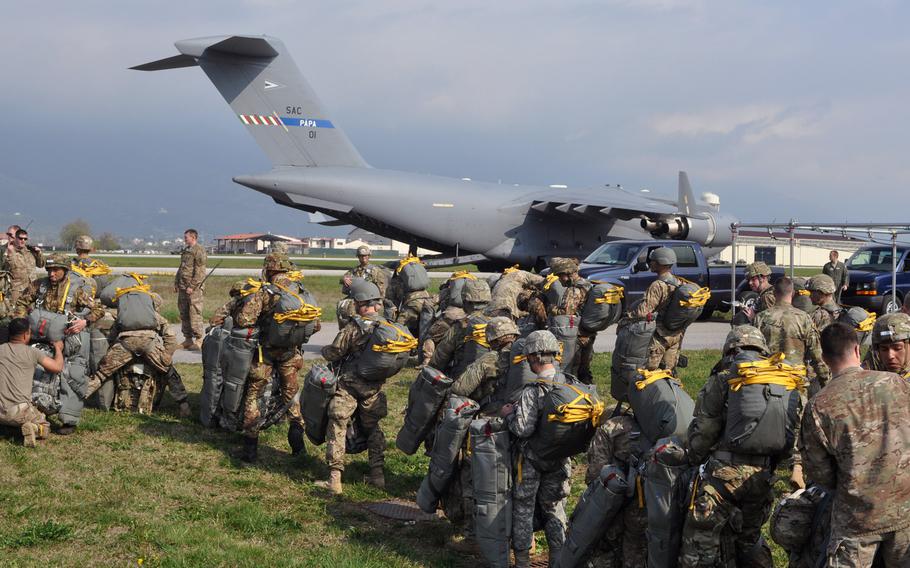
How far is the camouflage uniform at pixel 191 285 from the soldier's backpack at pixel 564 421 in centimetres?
1009

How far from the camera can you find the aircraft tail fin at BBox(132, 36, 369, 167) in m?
22.6

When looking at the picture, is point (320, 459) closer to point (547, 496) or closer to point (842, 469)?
point (547, 496)

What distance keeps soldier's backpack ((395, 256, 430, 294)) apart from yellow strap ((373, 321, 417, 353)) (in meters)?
5.36

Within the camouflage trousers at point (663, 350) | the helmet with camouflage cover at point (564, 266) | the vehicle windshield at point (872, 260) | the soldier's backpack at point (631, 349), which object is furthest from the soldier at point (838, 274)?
the soldier's backpack at point (631, 349)

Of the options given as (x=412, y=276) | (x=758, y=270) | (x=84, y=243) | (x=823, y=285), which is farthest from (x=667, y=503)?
(x=84, y=243)

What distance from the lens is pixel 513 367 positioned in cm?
641

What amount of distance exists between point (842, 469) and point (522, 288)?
7692 millimetres

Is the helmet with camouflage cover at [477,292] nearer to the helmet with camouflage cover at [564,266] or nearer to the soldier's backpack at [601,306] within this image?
the soldier's backpack at [601,306]

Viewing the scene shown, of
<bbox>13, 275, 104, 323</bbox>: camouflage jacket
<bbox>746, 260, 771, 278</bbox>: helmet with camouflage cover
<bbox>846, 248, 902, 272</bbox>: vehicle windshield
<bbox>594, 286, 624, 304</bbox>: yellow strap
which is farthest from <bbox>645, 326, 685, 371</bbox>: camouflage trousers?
<bbox>846, 248, 902, 272</bbox>: vehicle windshield

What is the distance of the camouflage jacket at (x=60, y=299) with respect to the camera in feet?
30.2

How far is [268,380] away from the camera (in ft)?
27.6

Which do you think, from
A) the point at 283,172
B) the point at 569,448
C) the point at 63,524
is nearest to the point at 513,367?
the point at 569,448

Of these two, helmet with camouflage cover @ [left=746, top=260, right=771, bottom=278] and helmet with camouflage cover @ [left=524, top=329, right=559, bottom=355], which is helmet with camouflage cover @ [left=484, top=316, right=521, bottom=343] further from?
helmet with camouflage cover @ [left=746, top=260, right=771, bottom=278]

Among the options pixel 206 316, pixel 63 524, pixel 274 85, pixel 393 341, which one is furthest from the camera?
pixel 274 85
